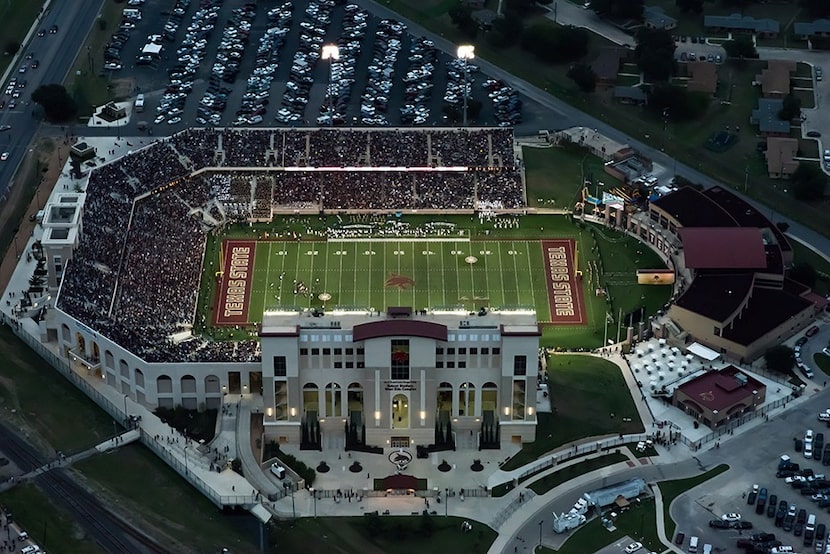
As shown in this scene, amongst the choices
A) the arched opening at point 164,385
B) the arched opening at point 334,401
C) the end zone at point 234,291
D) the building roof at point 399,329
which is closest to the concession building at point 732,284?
the building roof at point 399,329

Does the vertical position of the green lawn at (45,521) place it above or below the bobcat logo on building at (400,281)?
above

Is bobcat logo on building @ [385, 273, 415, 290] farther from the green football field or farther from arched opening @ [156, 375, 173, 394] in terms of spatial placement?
arched opening @ [156, 375, 173, 394]

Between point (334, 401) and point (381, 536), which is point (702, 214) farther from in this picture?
point (381, 536)

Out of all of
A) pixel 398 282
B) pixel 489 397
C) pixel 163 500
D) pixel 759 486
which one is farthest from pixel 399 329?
pixel 759 486

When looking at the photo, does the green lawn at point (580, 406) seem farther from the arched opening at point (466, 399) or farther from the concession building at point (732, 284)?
the concession building at point (732, 284)

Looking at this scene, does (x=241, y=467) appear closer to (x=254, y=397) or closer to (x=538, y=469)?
(x=254, y=397)

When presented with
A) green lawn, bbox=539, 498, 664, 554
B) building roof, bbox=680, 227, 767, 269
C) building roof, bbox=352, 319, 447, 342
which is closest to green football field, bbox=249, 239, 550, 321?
building roof, bbox=680, 227, 767, 269
